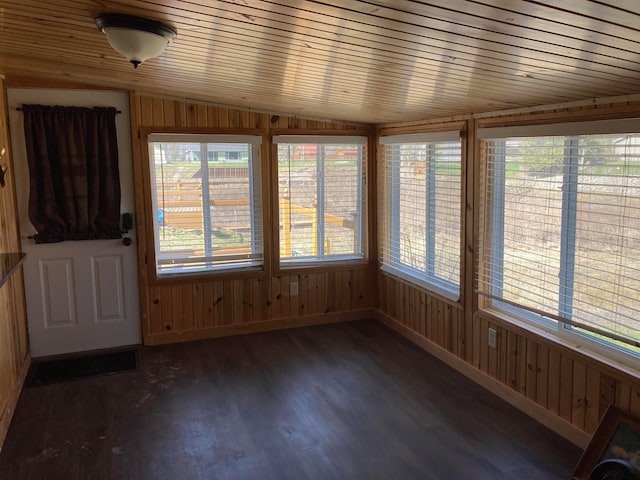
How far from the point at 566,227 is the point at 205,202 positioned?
2.88 meters

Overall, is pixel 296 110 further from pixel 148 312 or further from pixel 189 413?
pixel 189 413

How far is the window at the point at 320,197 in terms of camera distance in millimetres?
4824

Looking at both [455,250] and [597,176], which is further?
[455,250]

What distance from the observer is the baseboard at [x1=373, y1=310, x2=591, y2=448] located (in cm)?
296

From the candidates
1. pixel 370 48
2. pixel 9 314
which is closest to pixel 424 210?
pixel 370 48

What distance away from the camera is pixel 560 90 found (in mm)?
2539

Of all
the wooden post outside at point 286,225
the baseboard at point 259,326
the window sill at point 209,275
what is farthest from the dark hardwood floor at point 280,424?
the wooden post outside at point 286,225

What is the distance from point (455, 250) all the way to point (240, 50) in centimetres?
229

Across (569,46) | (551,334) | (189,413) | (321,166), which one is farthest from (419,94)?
(189,413)

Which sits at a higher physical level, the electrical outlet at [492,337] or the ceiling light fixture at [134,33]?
the ceiling light fixture at [134,33]

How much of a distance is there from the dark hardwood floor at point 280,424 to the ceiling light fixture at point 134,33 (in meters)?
2.03

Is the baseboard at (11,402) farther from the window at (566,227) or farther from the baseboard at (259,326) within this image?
the window at (566,227)

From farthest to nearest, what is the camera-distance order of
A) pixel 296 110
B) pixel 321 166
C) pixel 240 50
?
pixel 321 166 → pixel 296 110 → pixel 240 50

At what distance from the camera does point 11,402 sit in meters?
3.32
